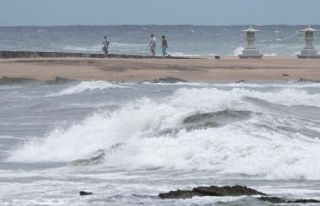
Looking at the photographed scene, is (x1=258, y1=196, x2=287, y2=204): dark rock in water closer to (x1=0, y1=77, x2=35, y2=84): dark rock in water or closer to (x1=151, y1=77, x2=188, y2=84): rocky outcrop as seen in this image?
(x1=151, y1=77, x2=188, y2=84): rocky outcrop

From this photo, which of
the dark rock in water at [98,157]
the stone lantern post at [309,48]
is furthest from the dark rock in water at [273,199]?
the stone lantern post at [309,48]

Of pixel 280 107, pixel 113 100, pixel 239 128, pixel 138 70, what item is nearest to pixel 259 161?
pixel 239 128

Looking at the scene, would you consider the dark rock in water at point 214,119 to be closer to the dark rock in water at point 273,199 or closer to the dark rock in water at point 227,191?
the dark rock in water at point 227,191

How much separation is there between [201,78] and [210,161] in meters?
17.5

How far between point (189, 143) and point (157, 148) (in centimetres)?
51

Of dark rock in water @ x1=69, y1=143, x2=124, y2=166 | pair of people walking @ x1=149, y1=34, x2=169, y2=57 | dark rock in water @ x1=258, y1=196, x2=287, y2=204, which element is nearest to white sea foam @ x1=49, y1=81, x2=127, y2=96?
dark rock in water @ x1=69, y1=143, x2=124, y2=166

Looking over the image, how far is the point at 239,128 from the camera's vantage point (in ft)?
58.6

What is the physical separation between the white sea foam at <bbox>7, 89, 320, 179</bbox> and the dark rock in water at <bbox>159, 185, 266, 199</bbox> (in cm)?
195

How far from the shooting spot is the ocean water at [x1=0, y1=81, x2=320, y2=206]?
1330cm

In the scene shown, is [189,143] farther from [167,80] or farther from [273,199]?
[167,80]

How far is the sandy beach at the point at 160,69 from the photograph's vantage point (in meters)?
33.1

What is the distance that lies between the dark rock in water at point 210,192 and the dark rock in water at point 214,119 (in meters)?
5.42

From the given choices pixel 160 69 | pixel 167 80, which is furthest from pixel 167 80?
pixel 160 69

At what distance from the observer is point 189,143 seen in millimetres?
16703
